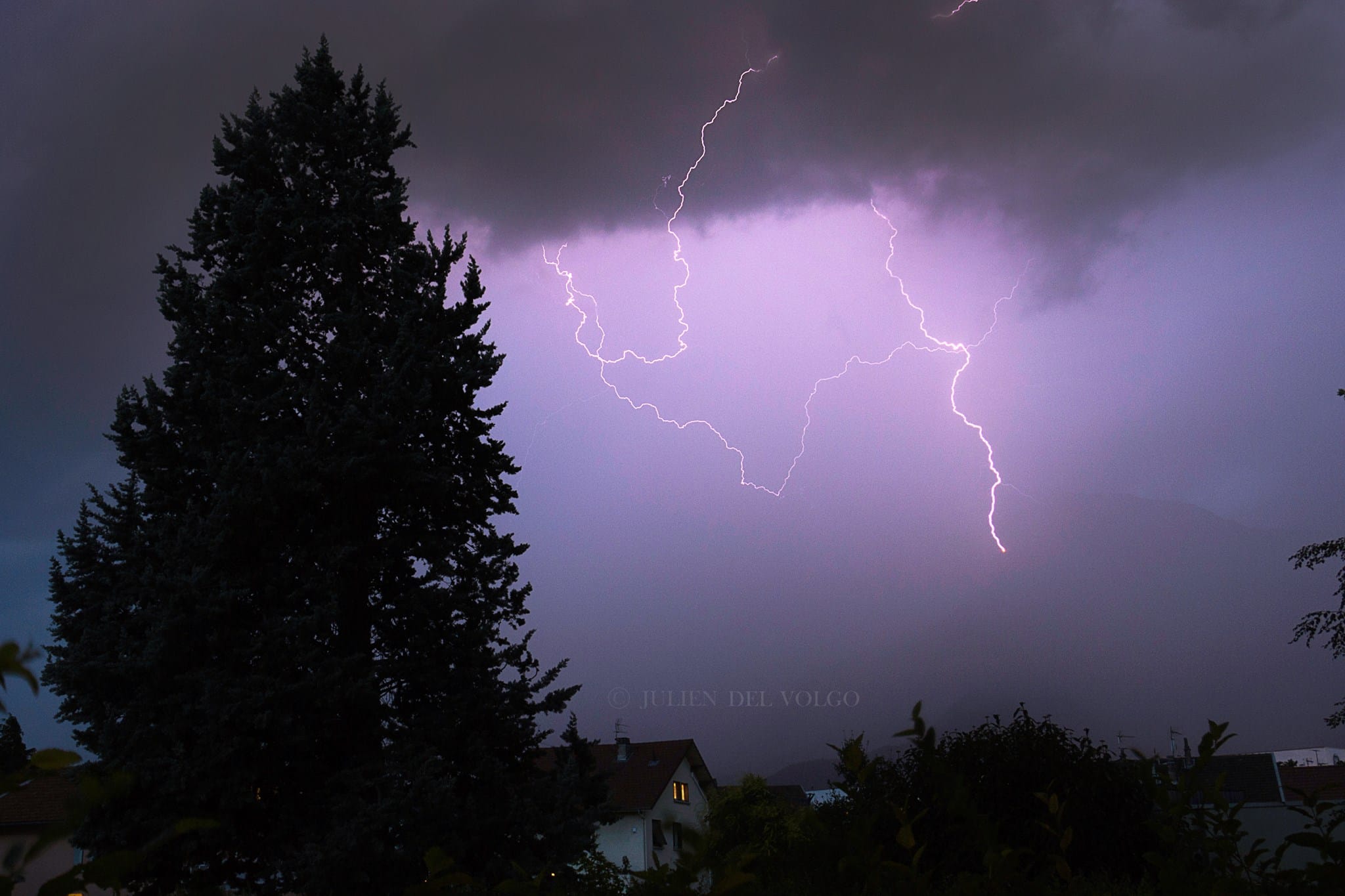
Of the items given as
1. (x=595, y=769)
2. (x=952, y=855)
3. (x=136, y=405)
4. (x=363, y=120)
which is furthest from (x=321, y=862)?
(x=363, y=120)

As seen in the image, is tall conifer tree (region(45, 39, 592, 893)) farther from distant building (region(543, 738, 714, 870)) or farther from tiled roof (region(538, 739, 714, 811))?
tiled roof (region(538, 739, 714, 811))

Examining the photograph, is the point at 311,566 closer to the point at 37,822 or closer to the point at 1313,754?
the point at 37,822

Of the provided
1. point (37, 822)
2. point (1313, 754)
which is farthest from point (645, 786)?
point (1313, 754)

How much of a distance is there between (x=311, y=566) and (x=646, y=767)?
34.2 m

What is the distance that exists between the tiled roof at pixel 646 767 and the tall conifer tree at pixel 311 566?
26.4 metres

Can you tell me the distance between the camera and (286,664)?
1459 cm

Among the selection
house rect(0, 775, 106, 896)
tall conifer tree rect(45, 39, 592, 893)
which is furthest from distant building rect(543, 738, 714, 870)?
tall conifer tree rect(45, 39, 592, 893)

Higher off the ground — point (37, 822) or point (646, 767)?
point (646, 767)

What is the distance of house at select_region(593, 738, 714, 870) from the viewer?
136 feet

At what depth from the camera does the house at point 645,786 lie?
4141cm

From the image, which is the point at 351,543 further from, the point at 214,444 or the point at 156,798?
the point at 156,798

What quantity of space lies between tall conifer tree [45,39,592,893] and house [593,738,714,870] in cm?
2088

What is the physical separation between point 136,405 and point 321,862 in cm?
859

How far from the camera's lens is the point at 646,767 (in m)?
46.7
